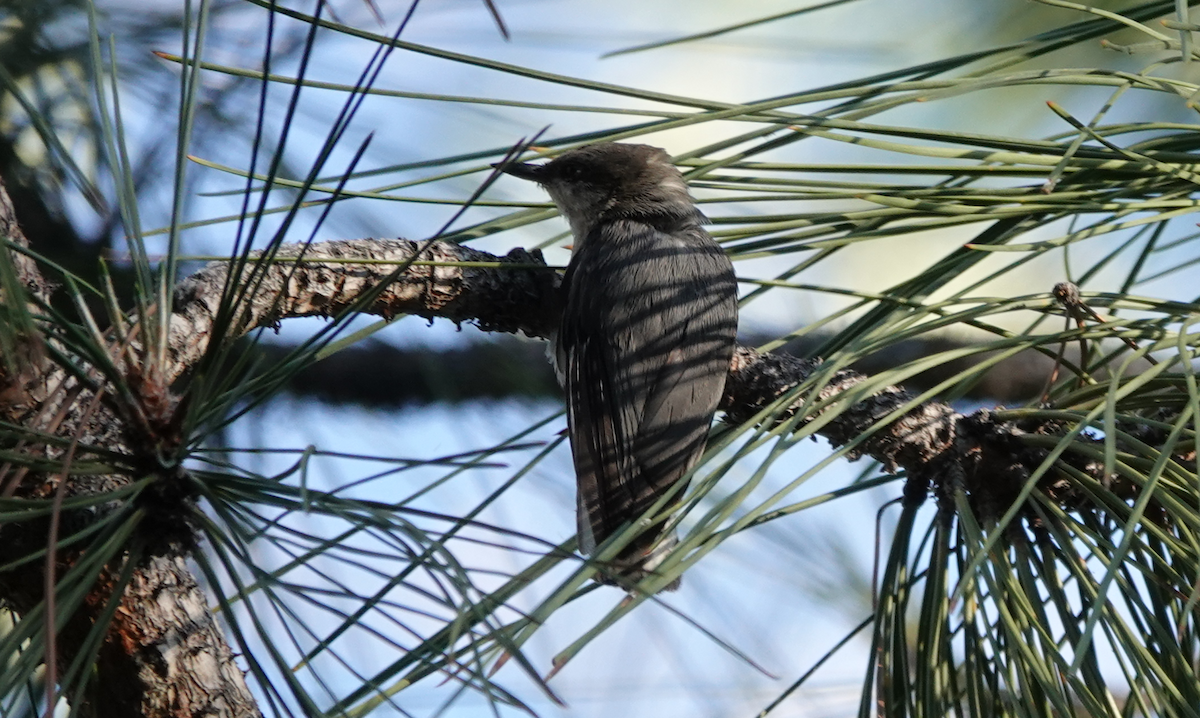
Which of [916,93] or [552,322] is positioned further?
[552,322]

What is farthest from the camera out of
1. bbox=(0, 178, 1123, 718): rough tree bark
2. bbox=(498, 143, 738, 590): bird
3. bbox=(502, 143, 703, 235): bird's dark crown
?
bbox=(502, 143, 703, 235): bird's dark crown

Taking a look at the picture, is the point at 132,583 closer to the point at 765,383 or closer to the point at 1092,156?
the point at 765,383

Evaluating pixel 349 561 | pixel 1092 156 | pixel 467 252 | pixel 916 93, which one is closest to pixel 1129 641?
pixel 1092 156

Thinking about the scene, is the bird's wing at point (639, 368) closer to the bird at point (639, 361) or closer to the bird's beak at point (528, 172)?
the bird at point (639, 361)

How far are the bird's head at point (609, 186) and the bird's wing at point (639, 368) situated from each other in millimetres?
423

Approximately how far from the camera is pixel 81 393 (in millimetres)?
1433

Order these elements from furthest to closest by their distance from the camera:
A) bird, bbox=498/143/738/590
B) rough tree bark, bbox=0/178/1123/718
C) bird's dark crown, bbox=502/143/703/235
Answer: bird's dark crown, bbox=502/143/703/235
bird, bbox=498/143/738/590
rough tree bark, bbox=0/178/1123/718

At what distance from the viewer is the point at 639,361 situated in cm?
266

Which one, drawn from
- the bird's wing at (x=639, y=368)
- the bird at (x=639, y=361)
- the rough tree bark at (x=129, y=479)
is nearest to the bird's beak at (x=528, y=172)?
the bird at (x=639, y=361)

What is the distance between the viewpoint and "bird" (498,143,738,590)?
7.82 ft

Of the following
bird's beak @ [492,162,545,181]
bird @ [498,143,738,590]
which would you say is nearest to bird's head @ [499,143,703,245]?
bird's beak @ [492,162,545,181]

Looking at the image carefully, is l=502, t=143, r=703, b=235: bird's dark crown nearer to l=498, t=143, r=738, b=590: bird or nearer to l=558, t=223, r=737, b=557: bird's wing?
l=498, t=143, r=738, b=590: bird

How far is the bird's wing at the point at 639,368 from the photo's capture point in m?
2.40

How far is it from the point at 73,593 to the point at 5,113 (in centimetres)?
211
